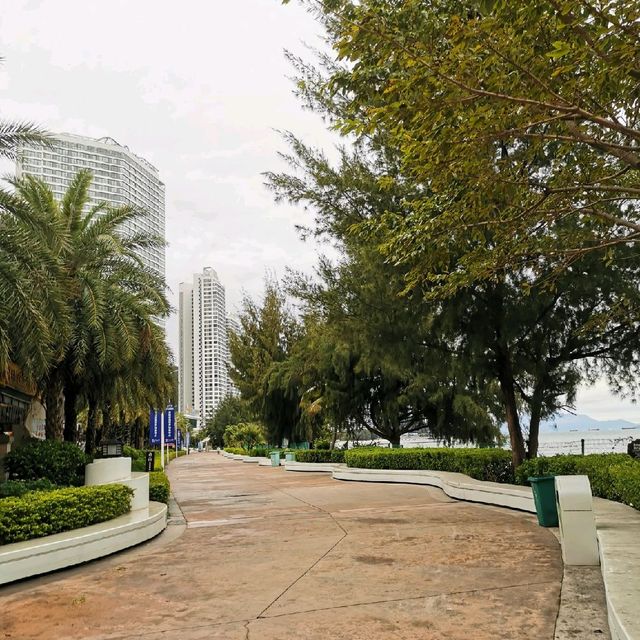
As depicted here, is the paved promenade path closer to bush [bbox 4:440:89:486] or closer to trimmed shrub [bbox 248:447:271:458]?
bush [bbox 4:440:89:486]

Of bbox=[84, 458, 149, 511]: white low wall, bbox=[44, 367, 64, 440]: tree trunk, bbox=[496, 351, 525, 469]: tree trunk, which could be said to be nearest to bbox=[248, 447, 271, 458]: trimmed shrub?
bbox=[44, 367, 64, 440]: tree trunk

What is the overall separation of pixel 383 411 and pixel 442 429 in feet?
8.92

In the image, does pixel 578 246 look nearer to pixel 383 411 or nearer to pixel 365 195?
pixel 365 195

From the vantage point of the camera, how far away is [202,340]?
337ft

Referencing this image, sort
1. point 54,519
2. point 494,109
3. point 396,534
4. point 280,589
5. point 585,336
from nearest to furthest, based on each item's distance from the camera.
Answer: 1. point 494,109
2. point 280,589
3. point 54,519
4. point 396,534
5. point 585,336

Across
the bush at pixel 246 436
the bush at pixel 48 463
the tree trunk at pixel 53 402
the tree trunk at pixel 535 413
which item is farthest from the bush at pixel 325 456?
the bush at pixel 246 436

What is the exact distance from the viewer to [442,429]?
2812 centimetres

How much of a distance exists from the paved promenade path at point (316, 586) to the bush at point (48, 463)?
281 centimetres

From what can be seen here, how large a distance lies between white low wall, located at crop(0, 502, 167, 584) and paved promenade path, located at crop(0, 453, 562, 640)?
172 mm

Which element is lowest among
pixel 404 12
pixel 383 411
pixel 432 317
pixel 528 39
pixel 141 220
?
pixel 383 411

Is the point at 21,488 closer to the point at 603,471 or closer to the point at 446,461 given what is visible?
the point at 603,471

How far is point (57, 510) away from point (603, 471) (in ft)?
29.4

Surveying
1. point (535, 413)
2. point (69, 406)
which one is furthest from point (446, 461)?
point (69, 406)

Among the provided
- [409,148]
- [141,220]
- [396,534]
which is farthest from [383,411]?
[409,148]
